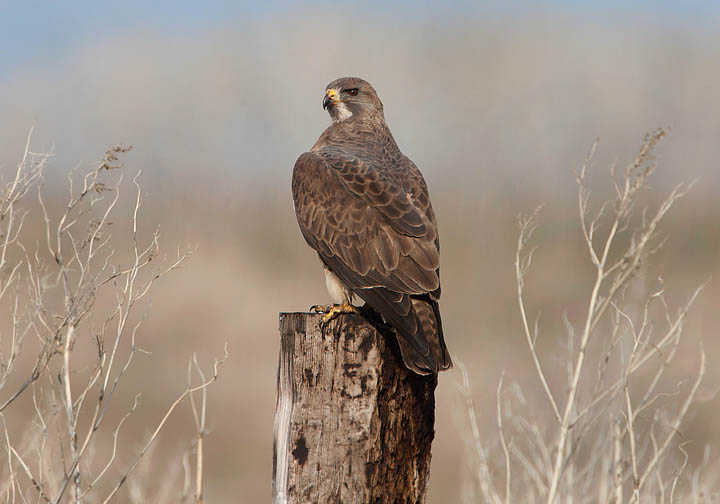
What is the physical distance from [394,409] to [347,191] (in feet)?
5.00

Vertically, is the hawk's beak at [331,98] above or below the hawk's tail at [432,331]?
above

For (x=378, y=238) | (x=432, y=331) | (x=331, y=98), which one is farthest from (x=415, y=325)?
(x=331, y=98)

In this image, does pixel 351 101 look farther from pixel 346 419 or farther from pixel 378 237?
pixel 346 419

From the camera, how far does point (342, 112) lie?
241 inches

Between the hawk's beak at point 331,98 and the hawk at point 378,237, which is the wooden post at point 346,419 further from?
the hawk's beak at point 331,98

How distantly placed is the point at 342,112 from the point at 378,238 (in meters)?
1.73

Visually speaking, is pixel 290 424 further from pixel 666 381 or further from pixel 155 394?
pixel 155 394

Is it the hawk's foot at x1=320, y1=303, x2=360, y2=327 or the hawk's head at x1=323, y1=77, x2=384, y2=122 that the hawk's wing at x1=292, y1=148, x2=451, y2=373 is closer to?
the hawk's foot at x1=320, y1=303, x2=360, y2=327

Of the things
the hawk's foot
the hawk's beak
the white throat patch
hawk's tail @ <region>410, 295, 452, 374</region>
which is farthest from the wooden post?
the hawk's beak

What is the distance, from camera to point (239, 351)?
14.0 m

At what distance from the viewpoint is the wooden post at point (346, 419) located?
11.3ft

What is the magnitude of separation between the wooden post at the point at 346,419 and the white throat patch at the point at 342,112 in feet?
8.22

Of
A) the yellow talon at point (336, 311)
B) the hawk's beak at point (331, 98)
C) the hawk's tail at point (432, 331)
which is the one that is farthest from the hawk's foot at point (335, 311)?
the hawk's beak at point (331, 98)

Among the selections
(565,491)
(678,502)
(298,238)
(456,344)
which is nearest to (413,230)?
(565,491)
